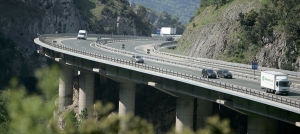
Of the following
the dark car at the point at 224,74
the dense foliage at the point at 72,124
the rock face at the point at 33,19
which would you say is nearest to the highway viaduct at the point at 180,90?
the dark car at the point at 224,74

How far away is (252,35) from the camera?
85.2 m

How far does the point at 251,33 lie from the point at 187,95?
2481cm

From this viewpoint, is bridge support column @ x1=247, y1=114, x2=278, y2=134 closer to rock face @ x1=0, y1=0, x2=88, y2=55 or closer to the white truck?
the white truck

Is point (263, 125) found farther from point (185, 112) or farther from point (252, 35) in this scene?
point (252, 35)

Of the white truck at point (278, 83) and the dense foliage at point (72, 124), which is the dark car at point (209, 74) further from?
the dense foliage at point (72, 124)

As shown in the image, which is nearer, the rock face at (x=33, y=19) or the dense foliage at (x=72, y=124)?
the dense foliage at (x=72, y=124)

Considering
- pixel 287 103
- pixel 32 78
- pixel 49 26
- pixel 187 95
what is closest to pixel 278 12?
pixel 187 95

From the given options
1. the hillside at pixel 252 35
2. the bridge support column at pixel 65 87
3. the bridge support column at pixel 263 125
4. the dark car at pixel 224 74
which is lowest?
the bridge support column at pixel 65 87

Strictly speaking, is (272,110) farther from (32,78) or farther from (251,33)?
(32,78)

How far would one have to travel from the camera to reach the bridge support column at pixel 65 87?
102 m

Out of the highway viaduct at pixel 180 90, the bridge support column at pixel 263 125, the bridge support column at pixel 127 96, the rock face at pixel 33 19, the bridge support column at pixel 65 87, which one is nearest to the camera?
the highway viaduct at pixel 180 90

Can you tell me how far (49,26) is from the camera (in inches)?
6555

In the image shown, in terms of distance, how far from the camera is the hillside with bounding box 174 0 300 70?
78125mm

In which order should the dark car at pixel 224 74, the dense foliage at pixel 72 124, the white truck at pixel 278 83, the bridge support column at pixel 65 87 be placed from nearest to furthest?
the dense foliage at pixel 72 124, the white truck at pixel 278 83, the dark car at pixel 224 74, the bridge support column at pixel 65 87
